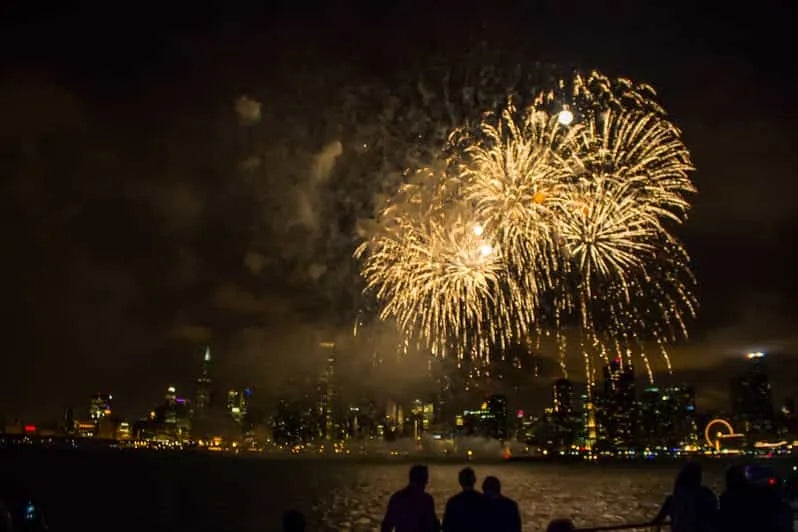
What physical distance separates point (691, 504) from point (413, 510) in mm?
2982

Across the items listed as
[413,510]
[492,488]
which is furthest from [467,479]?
[413,510]

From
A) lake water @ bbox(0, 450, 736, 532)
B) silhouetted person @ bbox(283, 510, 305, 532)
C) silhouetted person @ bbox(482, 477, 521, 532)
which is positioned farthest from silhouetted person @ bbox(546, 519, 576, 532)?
lake water @ bbox(0, 450, 736, 532)

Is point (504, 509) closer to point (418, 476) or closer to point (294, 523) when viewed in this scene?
point (418, 476)

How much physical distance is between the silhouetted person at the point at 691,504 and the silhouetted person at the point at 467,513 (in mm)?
2447

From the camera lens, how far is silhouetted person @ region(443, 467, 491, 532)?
7.25 m

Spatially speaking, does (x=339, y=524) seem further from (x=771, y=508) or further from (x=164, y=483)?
(x=164, y=483)

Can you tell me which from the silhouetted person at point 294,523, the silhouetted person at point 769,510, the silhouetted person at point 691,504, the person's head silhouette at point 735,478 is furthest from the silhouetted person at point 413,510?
the silhouetted person at point 769,510

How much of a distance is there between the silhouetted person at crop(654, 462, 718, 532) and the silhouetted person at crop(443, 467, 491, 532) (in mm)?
2447

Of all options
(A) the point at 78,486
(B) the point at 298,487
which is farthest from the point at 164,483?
(B) the point at 298,487

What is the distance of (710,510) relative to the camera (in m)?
8.18

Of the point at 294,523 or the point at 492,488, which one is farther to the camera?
the point at 492,488

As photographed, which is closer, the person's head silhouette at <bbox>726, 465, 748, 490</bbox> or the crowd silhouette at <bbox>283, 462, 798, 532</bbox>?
the crowd silhouette at <bbox>283, 462, 798, 532</bbox>

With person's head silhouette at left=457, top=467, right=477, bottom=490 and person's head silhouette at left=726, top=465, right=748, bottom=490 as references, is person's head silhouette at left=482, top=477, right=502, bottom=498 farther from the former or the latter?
person's head silhouette at left=726, top=465, right=748, bottom=490

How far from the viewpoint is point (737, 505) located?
7.46 meters
